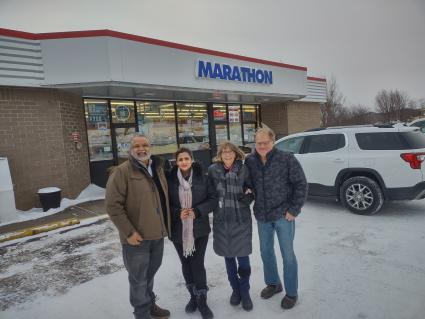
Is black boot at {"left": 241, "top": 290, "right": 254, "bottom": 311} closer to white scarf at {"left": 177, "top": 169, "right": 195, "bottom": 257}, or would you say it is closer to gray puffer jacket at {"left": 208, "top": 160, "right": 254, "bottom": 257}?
gray puffer jacket at {"left": 208, "top": 160, "right": 254, "bottom": 257}

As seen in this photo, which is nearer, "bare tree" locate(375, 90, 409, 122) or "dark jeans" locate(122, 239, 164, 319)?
"dark jeans" locate(122, 239, 164, 319)

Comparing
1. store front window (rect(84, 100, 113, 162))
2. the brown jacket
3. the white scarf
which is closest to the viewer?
the brown jacket

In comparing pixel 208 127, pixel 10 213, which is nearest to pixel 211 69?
pixel 208 127

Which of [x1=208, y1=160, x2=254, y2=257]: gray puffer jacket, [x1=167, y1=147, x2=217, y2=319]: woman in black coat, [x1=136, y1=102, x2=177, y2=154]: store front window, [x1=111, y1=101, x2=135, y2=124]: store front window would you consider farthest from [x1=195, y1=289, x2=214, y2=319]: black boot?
[x1=136, y1=102, x2=177, y2=154]: store front window

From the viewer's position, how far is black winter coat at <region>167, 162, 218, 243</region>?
2.99 meters

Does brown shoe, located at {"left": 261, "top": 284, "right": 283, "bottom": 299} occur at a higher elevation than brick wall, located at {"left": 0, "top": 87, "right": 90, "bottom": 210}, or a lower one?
lower

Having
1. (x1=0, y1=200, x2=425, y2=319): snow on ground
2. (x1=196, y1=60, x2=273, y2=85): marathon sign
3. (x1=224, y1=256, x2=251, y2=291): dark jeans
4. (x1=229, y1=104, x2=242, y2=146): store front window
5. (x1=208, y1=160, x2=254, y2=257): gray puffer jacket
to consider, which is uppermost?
(x1=196, y1=60, x2=273, y2=85): marathon sign

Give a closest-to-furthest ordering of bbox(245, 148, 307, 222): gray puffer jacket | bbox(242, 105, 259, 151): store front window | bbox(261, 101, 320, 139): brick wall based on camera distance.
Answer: bbox(245, 148, 307, 222): gray puffer jacket → bbox(242, 105, 259, 151): store front window → bbox(261, 101, 320, 139): brick wall

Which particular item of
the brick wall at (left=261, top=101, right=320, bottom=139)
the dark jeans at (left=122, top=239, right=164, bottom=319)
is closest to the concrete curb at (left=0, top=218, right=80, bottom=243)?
the dark jeans at (left=122, top=239, right=164, bottom=319)

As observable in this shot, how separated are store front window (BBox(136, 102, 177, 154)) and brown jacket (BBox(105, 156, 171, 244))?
344 inches

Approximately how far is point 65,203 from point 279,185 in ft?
23.0

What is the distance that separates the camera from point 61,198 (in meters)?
8.57

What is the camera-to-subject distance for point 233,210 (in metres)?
3.04

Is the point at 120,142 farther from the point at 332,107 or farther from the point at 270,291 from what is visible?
the point at 332,107
